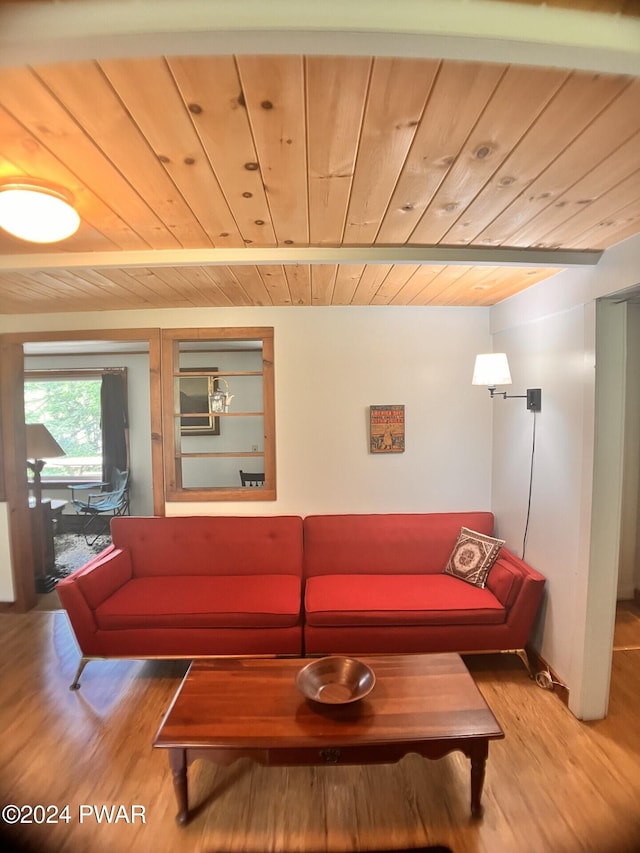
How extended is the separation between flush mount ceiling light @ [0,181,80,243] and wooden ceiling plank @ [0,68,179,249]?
0.08 metres

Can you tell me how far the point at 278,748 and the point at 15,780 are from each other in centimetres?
122

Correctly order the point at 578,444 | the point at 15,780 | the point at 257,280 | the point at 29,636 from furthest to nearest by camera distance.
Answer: the point at 29,636, the point at 257,280, the point at 578,444, the point at 15,780

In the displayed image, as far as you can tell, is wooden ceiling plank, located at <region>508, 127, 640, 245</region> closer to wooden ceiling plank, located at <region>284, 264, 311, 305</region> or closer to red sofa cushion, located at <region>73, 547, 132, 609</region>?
wooden ceiling plank, located at <region>284, 264, 311, 305</region>

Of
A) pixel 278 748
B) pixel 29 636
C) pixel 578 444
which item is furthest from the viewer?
pixel 29 636

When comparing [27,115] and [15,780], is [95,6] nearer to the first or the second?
[27,115]

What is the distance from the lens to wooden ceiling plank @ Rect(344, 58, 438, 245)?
31.4 inches

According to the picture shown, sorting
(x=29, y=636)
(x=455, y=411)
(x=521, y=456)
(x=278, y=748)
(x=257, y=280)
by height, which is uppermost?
(x=257, y=280)

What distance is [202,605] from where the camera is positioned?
2.22 metres

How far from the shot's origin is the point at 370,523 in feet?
9.00

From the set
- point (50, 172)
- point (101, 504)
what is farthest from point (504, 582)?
point (101, 504)

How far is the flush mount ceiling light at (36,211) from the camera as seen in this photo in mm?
1144

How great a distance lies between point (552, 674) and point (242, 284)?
9.33 ft

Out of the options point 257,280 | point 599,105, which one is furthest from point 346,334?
point 599,105

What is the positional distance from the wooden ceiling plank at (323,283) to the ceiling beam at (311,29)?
1.26 metres
